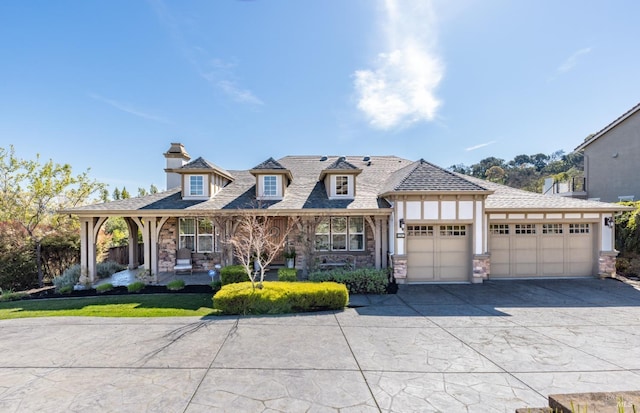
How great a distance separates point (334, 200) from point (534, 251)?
8611mm

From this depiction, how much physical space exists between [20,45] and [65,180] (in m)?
5.80

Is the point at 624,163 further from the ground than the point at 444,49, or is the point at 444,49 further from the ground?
the point at 444,49

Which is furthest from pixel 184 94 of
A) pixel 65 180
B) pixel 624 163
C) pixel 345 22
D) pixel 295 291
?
pixel 624 163

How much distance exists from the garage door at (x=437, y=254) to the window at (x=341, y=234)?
275 centimetres

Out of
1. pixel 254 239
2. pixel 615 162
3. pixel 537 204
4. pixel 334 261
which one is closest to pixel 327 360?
pixel 254 239

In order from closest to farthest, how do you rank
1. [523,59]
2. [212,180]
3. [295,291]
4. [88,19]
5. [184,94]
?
1. [295,291]
2. [88,19]
3. [523,59]
4. [212,180]
5. [184,94]

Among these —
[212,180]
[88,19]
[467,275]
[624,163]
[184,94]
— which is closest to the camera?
[88,19]

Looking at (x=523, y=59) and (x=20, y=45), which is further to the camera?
(x=523, y=59)

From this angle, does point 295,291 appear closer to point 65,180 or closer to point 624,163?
point 65,180

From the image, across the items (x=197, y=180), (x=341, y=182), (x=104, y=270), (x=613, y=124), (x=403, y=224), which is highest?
(x=613, y=124)

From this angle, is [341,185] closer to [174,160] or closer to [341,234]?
[341,234]

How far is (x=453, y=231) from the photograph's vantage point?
36.4ft

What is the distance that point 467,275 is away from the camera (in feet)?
36.2

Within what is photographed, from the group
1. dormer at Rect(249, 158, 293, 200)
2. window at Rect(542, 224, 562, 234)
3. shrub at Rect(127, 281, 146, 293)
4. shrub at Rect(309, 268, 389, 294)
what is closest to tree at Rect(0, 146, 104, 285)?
shrub at Rect(127, 281, 146, 293)
